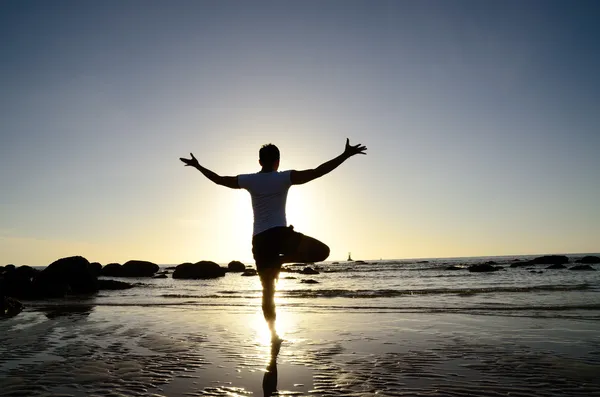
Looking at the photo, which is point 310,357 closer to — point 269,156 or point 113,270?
point 269,156

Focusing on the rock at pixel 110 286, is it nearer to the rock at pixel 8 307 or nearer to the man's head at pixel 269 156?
the rock at pixel 8 307

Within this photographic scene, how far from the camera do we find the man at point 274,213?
18.3 feet

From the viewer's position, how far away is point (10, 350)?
551 cm

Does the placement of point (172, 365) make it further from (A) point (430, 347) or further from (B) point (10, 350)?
(A) point (430, 347)

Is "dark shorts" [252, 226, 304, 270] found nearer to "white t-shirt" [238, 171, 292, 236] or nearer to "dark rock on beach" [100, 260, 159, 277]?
"white t-shirt" [238, 171, 292, 236]

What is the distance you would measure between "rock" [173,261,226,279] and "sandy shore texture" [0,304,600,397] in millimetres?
36816

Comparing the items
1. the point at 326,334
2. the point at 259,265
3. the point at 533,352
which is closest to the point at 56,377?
the point at 259,265

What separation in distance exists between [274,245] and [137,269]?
49022mm

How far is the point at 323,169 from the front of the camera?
5.53 metres

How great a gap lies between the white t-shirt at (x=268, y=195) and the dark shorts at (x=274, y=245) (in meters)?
0.08

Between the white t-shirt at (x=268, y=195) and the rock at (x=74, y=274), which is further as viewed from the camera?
the rock at (x=74, y=274)

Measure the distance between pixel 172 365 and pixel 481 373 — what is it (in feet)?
10.7

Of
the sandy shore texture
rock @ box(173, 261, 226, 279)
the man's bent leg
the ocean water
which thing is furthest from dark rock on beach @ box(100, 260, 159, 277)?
the man's bent leg

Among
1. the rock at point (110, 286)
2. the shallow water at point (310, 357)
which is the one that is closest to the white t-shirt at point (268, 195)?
the shallow water at point (310, 357)
